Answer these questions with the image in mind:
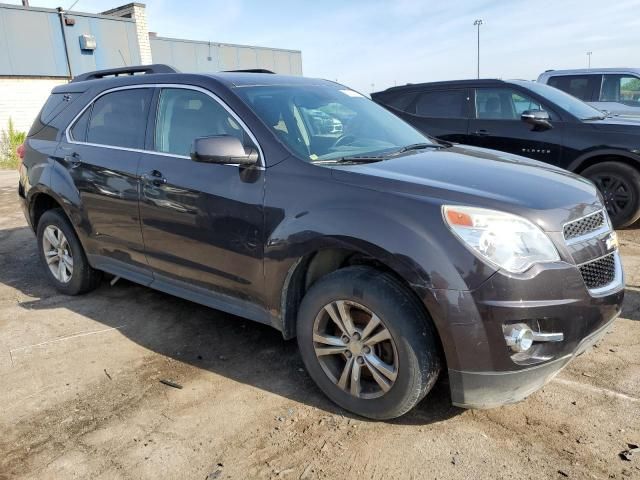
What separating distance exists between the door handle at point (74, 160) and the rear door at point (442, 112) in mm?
4387

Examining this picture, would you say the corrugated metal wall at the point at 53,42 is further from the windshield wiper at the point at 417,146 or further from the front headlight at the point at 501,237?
the front headlight at the point at 501,237

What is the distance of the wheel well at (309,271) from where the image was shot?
2881 millimetres

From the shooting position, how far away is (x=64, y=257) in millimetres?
4738

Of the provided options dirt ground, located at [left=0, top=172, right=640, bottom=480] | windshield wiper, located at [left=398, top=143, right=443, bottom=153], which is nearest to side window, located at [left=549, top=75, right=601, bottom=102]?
dirt ground, located at [left=0, top=172, right=640, bottom=480]

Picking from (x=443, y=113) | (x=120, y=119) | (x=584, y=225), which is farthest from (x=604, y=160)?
(x=120, y=119)

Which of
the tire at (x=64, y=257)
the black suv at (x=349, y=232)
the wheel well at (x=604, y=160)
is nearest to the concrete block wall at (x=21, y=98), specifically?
the tire at (x=64, y=257)

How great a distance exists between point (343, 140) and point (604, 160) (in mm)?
4238

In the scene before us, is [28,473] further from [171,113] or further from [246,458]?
[171,113]

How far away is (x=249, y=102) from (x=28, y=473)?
7.51ft

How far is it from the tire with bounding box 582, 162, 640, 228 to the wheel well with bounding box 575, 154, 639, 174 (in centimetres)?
7

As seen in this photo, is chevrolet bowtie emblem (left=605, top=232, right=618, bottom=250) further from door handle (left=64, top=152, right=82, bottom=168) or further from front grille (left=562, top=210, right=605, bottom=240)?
door handle (left=64, top=152, right=82, bottom=168)

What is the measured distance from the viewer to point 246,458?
2568 millimetres

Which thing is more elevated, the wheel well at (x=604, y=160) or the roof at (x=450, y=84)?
the roof at (x=450, y=84)

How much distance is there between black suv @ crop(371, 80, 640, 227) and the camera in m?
6.12
